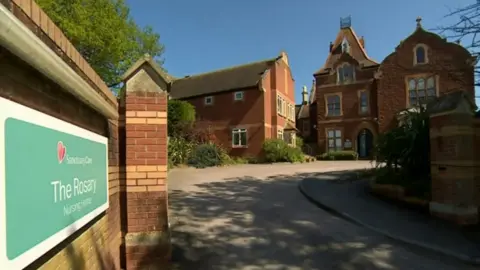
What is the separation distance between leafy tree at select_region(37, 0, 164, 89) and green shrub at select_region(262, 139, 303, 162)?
1191 cm

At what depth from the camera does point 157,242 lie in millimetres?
4926

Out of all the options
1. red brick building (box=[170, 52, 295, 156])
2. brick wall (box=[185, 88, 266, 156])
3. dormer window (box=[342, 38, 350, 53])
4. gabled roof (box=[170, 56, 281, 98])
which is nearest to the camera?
brick wall (box=[185, 88, 266, 156])

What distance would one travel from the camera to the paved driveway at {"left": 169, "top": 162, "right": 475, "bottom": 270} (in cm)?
545

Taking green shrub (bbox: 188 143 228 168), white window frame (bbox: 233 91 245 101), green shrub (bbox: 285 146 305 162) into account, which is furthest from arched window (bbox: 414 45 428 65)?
green shrub (bbox: 188 143 228 168)

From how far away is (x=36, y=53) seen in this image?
84.2 inches

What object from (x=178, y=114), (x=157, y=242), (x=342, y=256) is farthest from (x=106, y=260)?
(x=178, y=114)

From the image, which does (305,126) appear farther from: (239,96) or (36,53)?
(36,53)

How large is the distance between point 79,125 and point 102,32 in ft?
73.5

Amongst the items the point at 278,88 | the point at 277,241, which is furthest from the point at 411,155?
the point at 278,88

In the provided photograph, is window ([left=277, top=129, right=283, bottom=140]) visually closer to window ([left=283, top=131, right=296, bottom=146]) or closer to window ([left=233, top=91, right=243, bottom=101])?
window ([left=283, top=131, right=296, bottom=146])

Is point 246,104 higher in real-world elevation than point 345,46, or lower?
lower

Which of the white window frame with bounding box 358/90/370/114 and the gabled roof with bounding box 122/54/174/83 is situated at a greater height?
the white window frame with bounding box 358/90/370/114

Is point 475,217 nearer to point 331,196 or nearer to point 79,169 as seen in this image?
point 331,196

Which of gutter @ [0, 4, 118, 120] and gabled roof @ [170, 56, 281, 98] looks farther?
gabled roof @ [170, 56, 281, 98]
